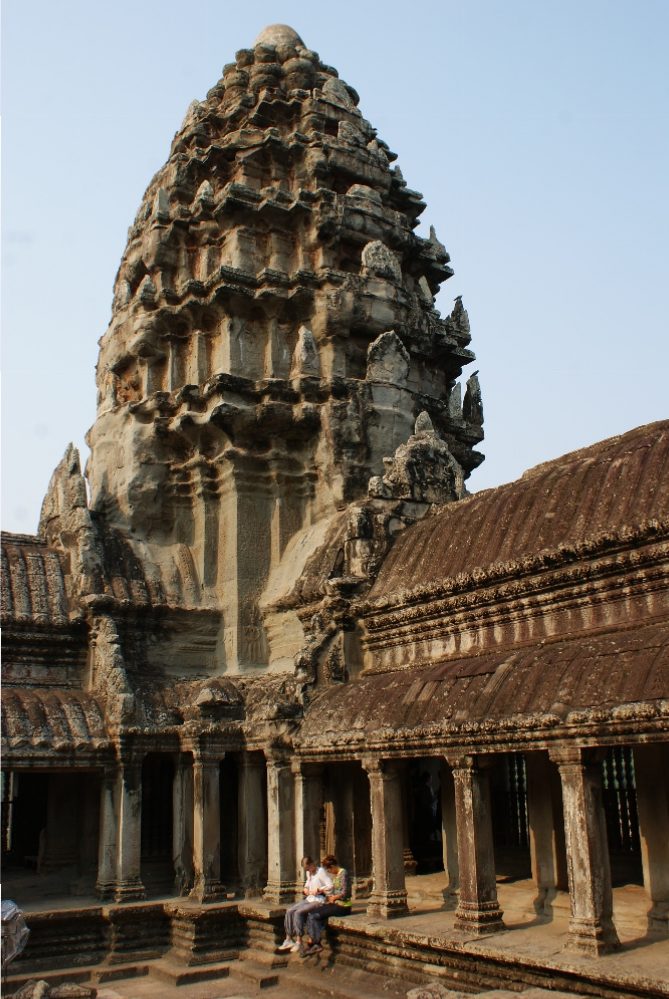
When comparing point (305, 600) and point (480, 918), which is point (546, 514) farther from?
point (480, 918)

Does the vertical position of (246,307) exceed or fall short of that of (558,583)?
it exceeds it

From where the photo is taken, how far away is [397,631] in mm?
15031

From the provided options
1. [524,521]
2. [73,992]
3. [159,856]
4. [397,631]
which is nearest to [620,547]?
[524,521]

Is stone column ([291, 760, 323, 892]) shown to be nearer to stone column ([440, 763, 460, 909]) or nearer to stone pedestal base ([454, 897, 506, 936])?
stone column ([440, 763, 460, 909])

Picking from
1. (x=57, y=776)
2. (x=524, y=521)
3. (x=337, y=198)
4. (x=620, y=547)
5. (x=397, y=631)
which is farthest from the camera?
(x=337, y=198)

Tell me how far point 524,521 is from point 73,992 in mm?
7854

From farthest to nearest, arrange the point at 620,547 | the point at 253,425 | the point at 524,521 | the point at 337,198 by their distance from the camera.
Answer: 1. the point at 337,198
2. the point at 253,425
3. the point at 524,521
4. the point at 620,547

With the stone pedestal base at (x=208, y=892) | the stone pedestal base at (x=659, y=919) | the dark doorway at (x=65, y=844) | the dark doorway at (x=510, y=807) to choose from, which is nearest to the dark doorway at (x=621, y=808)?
the dark doorway at (x=510, y=807)

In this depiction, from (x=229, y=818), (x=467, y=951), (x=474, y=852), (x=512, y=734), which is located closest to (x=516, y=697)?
(x=512, y=734)

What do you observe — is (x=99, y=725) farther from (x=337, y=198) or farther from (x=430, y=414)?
(x=337, y=198)

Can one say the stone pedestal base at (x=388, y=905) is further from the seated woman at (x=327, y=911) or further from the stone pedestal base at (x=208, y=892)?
the stone pedestal base at (x=208, y=892)

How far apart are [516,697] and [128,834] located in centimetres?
708

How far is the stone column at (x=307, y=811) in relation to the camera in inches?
570

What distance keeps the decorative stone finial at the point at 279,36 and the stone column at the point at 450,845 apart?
1714 centimetres
